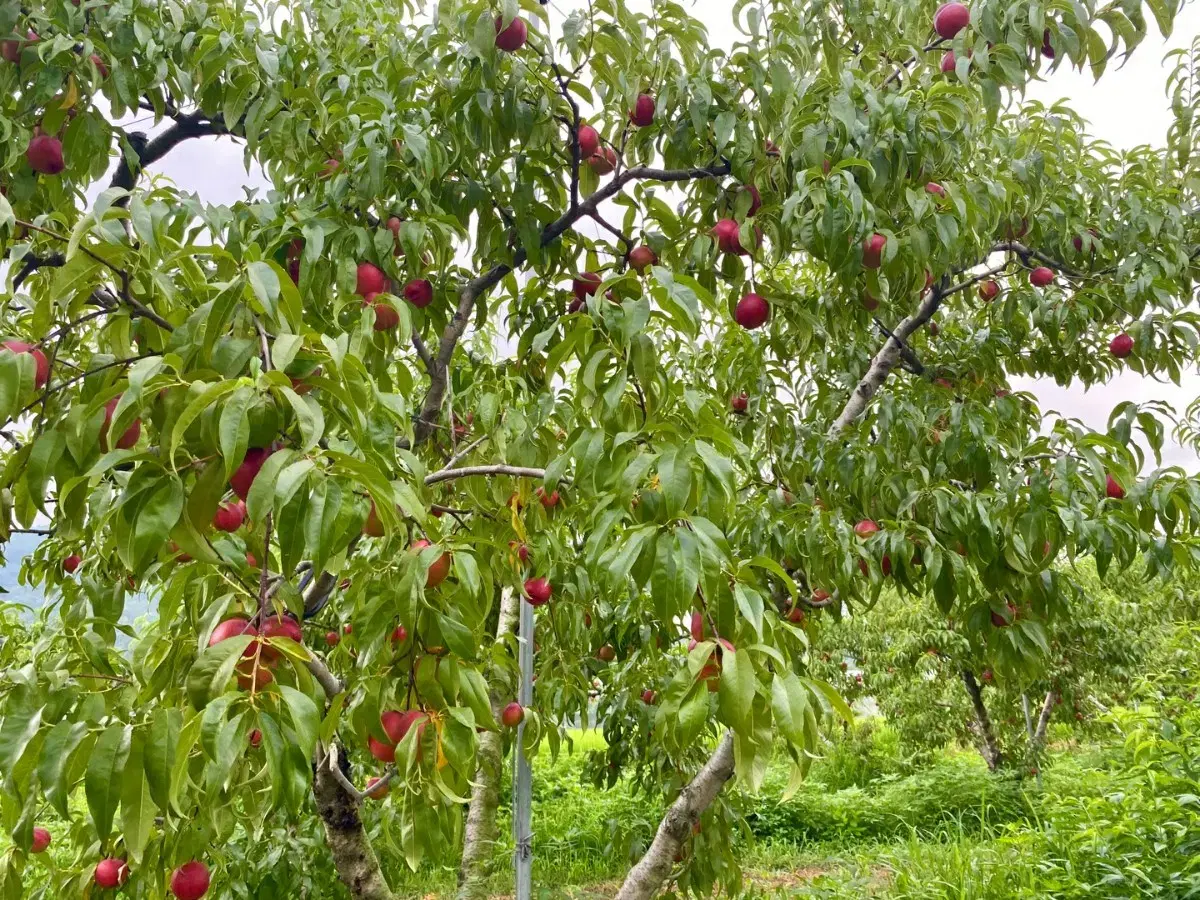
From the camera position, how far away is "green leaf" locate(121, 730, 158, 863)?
657mm

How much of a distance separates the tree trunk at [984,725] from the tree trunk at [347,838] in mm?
5642

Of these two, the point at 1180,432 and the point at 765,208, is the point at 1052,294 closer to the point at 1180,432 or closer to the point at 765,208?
the point at 1180,432

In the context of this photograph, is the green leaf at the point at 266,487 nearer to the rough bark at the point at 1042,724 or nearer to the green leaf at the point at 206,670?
the green leaf at the point at 206,670

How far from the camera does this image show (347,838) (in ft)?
6.04

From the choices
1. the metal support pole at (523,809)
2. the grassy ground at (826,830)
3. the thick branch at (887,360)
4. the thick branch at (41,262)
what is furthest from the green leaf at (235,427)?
the grassy ground at (826,830)

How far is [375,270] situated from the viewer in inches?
53.6

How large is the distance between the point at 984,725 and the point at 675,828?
213 inches

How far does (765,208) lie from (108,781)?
4.38 ft

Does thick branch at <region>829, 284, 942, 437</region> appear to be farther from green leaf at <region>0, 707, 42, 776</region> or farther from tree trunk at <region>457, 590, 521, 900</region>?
green leaf at <region>0, 707, 42, 776</region>

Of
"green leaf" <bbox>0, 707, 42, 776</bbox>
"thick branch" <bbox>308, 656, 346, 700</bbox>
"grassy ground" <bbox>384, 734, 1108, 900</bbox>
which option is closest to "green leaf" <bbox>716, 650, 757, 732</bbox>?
"green leaf" <bbox>0, 707, 42, 776</bbox>

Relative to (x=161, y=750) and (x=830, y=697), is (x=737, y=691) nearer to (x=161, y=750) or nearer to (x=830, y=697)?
(x=830, y=697)

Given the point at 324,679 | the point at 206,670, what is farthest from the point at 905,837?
the point at 206,670

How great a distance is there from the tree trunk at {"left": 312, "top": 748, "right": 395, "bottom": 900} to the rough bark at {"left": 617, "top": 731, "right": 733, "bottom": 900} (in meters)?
0.74

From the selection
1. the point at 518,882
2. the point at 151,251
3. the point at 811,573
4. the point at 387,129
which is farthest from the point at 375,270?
the point at 518,882
